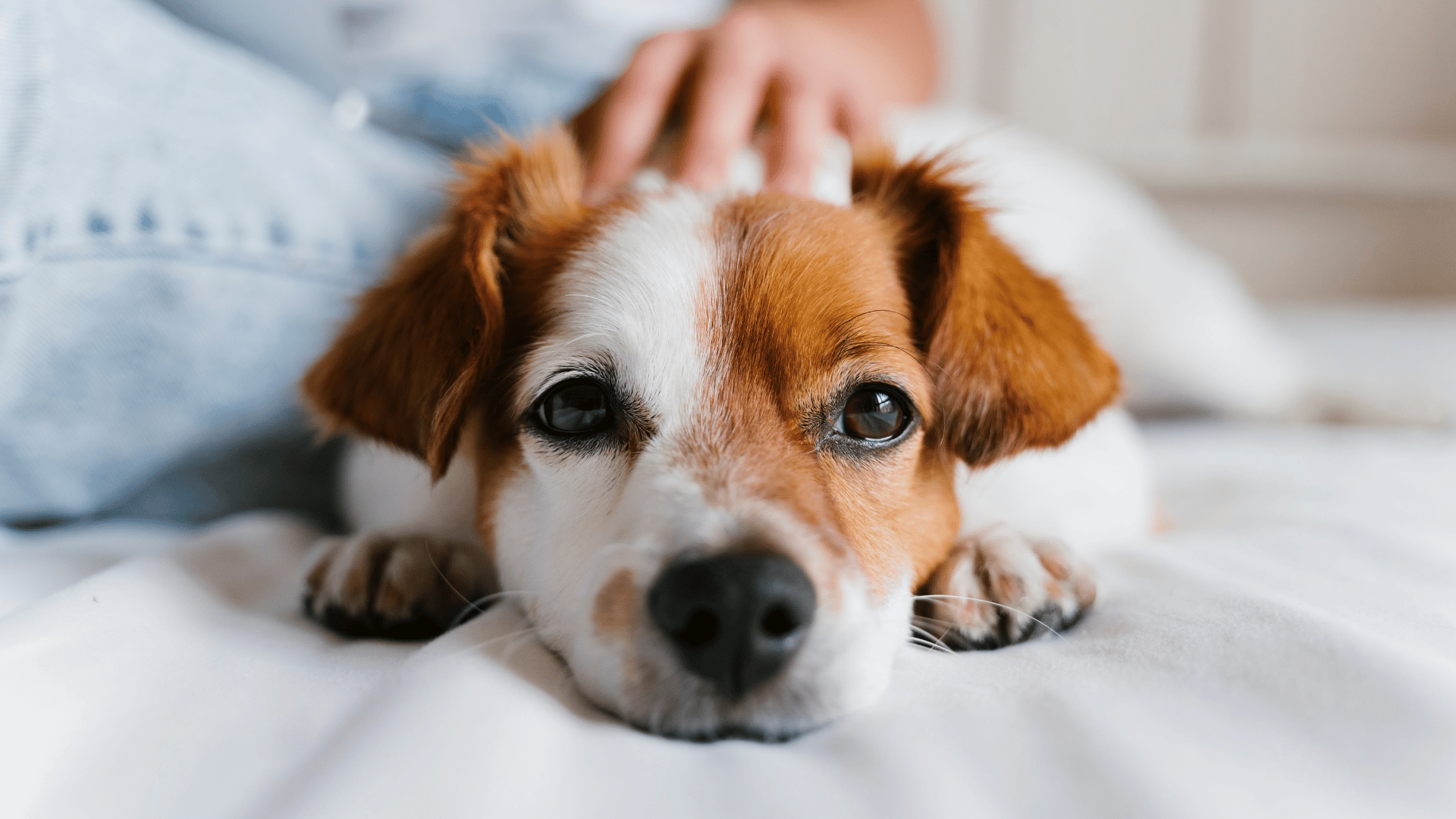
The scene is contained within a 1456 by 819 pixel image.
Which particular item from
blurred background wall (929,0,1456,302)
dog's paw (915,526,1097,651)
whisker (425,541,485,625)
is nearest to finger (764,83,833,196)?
dog's paw (915,526,1097,651)

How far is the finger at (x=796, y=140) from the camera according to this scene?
1.56 m

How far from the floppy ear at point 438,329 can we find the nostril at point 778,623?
1.75 ft

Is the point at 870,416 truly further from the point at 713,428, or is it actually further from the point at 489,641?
the point at 489,641

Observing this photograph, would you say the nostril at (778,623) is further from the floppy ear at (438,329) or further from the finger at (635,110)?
the finger at (635,110)

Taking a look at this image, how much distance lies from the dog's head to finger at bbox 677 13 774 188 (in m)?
0.21

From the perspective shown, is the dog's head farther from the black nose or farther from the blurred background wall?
the blurred background wall

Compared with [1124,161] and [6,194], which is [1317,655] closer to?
[6,194]

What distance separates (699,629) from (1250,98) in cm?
567

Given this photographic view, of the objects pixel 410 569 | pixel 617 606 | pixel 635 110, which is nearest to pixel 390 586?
pixel 410 569

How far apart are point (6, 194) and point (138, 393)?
0.35 meters

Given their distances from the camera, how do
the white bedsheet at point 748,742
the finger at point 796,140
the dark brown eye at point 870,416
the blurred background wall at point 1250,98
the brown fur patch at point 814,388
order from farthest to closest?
1. the blurred background wall at point 1250,98
2. the finger at point 796,140
3. the dark brown eye at point 870,416
4. the brown fur patch at point 814,388
5. the white bedsheet at point 748,742

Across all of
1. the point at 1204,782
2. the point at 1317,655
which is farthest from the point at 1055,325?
the point at 1204,782

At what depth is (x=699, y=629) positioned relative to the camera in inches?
33.1

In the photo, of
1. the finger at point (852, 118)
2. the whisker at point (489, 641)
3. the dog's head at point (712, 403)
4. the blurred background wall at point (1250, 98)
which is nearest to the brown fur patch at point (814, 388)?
the dog's head at point (712, 403)
